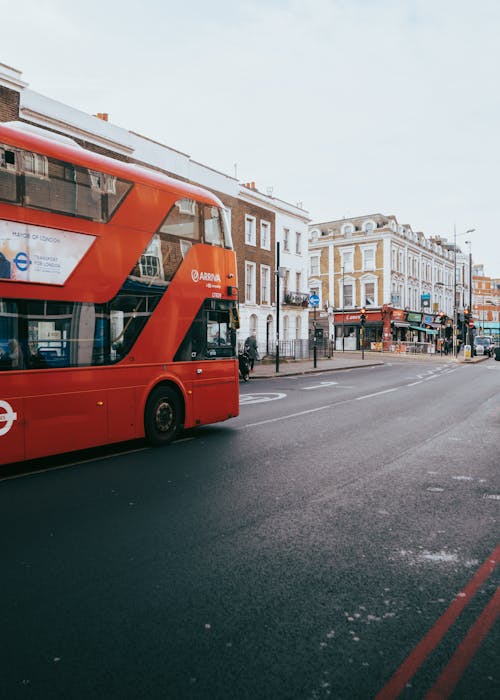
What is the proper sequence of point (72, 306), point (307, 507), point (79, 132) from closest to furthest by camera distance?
point (307, 507) → point (72, 306) → point (79, 132)

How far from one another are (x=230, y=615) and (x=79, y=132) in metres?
22.9

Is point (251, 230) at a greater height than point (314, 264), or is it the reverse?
point (314, 264)

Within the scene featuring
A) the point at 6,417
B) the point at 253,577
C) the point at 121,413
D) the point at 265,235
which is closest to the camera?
the point at 253,577

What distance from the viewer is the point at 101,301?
7547mm

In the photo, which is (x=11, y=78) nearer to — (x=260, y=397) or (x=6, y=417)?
(x=260, y=397)

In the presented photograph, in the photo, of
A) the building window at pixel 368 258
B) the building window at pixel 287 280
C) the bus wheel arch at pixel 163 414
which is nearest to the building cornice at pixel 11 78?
the bus wheel arch at pixel 163 414

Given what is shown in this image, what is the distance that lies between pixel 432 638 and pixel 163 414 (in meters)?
6.24

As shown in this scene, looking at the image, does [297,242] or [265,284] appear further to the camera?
[297,242]

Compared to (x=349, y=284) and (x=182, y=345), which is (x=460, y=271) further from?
(x=182, y=345)

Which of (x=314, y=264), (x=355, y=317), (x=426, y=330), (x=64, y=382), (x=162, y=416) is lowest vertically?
(x=162, y=416)

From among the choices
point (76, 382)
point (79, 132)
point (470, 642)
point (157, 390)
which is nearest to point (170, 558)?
point (470, 642)

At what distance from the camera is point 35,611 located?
3.29 metres

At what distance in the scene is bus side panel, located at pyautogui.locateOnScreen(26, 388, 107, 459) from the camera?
22.1 ft

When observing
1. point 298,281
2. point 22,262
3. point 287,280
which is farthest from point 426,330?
point 22,262
